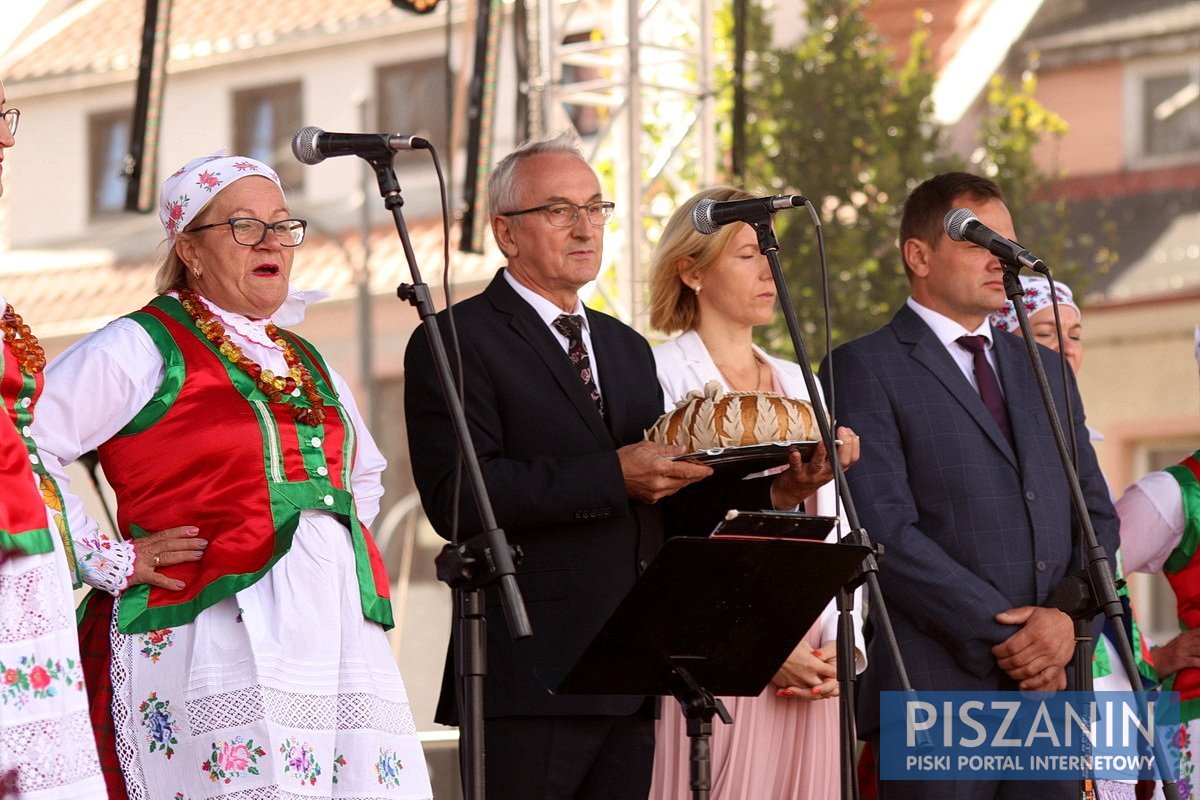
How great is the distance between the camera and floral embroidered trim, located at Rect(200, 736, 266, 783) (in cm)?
358

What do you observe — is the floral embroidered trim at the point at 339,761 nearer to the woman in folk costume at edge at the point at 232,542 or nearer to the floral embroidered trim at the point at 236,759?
the woman in folk costume at edge at the point at 232,542

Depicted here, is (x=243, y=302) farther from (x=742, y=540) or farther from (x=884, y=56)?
(x=884, y=56)

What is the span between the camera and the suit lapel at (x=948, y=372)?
4797 millimetres

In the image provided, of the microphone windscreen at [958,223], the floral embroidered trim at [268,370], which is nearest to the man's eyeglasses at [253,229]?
the floral embroidered trim at [268,370]

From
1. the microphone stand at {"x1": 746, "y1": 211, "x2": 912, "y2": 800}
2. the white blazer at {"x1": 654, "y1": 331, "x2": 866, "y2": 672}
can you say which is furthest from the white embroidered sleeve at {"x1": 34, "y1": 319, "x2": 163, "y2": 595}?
the white blazer at {"x1": 654, "y1": 331, "x2": 866, "y2": 672}

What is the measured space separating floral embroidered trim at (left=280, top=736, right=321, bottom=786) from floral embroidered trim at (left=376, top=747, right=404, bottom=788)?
145 mm

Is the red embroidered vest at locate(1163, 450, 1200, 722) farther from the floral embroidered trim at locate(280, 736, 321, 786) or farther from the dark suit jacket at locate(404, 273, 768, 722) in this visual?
the floral embroidered trim at locate(280, 736, 321, 786)

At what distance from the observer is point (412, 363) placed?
4.24 m

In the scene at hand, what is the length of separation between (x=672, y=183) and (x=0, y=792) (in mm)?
5782

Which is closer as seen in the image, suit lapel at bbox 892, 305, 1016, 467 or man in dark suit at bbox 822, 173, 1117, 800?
man in dark suit at bbox 822, 173, 1117, 800

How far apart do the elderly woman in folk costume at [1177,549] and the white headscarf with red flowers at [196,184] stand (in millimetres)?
2795

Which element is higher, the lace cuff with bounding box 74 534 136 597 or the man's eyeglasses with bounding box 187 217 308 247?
the man's eyeglasses with bounding box 187 217 308 247

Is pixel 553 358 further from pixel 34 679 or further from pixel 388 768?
pixel 34 679

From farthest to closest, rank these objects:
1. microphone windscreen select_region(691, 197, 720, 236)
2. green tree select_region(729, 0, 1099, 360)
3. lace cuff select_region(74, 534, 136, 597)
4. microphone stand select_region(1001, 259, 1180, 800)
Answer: green tree select_region(729, 0, 1099, 360) < microphone windscreen select_region(691, 197, 720, 236) < microphone stand select_region(1001, 259, 1180, 800) < lace cuff select_region(74, 534, 136, 597)
